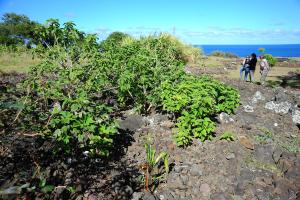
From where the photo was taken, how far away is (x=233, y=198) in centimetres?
350

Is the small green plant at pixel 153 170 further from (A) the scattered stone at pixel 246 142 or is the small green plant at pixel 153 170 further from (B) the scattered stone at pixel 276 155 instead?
(B) the scattered stone at pixel 276 155

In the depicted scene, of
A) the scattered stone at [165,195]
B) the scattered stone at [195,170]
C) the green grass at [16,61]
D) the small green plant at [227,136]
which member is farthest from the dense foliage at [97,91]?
the green grass at [16,61]

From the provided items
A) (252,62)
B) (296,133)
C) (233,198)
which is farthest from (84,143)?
(252,62)

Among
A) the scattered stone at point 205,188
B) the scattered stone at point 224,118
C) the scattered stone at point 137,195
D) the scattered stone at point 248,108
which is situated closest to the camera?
the scattered stone at point 137,195

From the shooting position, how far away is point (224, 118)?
567cm

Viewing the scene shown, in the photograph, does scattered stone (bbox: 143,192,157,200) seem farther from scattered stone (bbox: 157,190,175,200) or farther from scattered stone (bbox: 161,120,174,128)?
scattered stone (bbox: 161,120,174,128)

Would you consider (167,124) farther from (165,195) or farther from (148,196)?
(148,196)

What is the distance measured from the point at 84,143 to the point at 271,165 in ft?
9.31

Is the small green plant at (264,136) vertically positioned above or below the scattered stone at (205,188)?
above

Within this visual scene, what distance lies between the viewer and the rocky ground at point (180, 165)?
3359 mm

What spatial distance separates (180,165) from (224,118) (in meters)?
1.95

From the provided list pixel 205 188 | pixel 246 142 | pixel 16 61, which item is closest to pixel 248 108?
pixel 246 142

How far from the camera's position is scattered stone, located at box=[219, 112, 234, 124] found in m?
5.59

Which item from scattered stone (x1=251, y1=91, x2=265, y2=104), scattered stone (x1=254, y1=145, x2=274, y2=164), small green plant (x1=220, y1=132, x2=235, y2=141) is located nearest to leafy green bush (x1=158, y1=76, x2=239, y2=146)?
small green plant (x1=220, y1=132, x2=235, y2=141)
